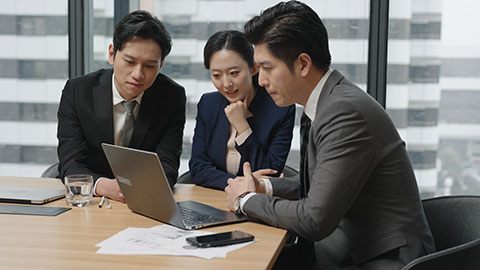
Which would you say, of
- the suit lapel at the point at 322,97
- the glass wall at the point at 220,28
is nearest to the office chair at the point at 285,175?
the suit lapel at the point at 322,97

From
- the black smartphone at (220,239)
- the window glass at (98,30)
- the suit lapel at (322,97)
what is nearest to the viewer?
the black smartphone at (220,239)

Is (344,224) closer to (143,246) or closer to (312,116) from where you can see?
(312,116)

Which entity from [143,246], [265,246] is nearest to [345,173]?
[265,246]

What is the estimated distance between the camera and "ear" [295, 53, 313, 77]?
197 centimetres

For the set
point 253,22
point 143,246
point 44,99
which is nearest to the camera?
point 143,246

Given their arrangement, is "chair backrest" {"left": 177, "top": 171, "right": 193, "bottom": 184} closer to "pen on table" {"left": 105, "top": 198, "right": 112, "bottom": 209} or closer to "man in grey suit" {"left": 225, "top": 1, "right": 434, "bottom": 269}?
"pen on table" {"left": 105, "top": 198, "right": 112, "bottom": 209}

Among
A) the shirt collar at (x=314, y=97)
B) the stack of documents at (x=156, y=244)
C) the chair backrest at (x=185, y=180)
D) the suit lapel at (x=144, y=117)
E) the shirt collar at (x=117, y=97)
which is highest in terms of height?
the shirt collar at (x=314, y=97)

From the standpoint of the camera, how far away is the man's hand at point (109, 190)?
231 centimetres

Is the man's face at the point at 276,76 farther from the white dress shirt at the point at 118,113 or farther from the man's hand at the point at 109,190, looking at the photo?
the white dress shirt at the point at 118,113

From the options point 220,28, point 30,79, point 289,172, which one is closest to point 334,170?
point 289,172

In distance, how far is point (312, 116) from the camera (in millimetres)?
2059

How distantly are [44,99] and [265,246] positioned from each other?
3158 millimetres

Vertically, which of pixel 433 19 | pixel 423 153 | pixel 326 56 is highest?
pixel 433 19

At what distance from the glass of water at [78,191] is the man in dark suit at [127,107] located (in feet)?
1.15
